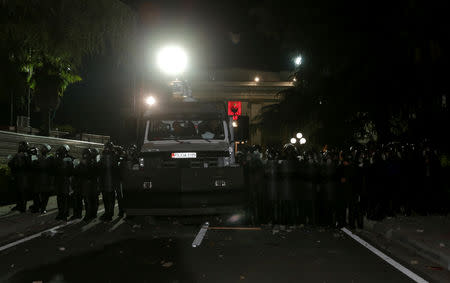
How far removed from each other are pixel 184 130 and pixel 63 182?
10.1 ft

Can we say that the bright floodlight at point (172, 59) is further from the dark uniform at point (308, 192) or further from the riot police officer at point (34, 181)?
the dark uniform at point (308, 192)

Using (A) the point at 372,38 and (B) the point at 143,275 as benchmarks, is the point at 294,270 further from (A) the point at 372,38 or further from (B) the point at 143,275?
(A) the point at 372,38

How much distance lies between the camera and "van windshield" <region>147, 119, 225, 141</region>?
40.9 ft

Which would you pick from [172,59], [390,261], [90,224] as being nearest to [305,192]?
[390,261]

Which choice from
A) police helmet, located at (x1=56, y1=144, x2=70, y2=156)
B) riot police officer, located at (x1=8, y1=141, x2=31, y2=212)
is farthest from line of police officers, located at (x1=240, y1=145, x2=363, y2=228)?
riot police officer, located at (x1=8, y1=141, x2=31, y2=212)

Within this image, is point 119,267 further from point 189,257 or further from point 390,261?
point 390,261

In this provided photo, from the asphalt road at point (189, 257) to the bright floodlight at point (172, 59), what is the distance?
10856mm

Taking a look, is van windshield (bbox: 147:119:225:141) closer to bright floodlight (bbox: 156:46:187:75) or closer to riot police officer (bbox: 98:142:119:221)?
riot police officer (bbox: 98:142:119:221)

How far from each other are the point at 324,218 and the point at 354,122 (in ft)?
18.8

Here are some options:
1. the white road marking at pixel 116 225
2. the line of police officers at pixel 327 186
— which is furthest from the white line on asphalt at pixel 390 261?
the white road marking at pixel 116 225

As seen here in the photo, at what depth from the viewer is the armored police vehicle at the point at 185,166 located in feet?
35.2

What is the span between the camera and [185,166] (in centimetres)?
1160

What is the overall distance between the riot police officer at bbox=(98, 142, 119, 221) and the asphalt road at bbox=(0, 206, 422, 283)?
123 centimetres

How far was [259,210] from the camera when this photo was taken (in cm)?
1162
